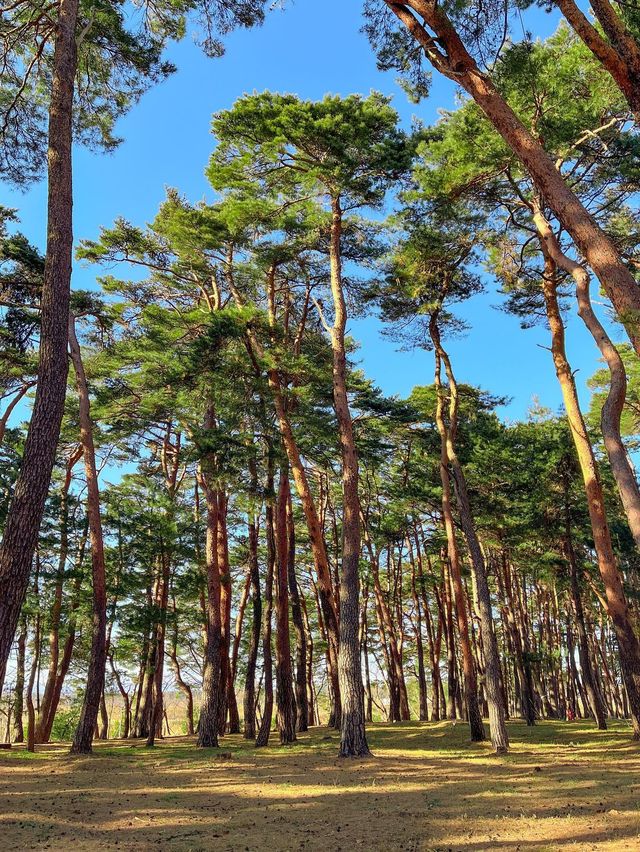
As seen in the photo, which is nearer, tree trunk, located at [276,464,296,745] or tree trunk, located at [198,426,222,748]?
tree trunk, located at [276,464,296,745]

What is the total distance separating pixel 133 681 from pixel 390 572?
1462 centimetres

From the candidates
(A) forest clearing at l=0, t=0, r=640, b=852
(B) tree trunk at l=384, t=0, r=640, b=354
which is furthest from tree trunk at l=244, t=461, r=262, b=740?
(B) tree trunk at l=384, t=0, r=640, b=354

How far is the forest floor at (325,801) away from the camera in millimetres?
5742

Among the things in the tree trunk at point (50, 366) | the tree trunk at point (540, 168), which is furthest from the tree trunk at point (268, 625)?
the tree trunk at point (540, 168)

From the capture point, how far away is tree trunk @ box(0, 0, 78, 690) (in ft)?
18.7

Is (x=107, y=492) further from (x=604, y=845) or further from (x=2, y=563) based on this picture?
(x=604, y=845)

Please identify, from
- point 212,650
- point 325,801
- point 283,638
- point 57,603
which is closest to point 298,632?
point 283,638

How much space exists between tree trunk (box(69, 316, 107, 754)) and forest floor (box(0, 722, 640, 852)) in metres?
0.83

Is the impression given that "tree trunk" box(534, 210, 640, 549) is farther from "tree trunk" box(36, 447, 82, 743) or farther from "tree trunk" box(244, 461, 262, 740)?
"tree trunk" box(36, 447, 82, 743)

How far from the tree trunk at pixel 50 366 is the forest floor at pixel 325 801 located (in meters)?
2.50

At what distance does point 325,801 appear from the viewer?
770cm

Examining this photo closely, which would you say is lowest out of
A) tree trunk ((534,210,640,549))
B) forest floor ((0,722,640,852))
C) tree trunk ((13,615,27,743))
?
forest floor ((0,722,640,852))

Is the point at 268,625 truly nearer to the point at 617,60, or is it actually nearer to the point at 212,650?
the point at 212,650

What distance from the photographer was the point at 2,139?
9391 millimetres
